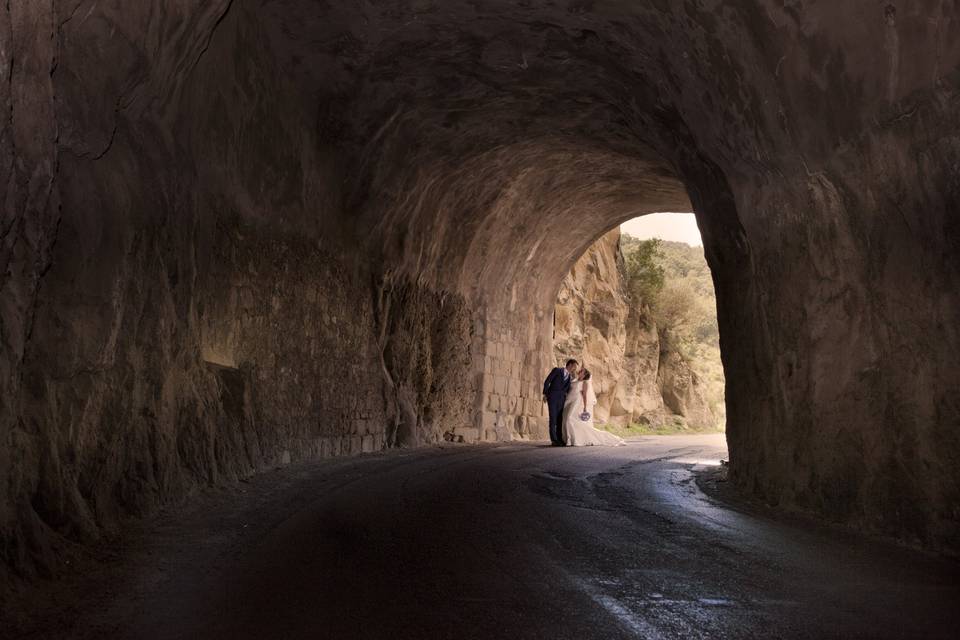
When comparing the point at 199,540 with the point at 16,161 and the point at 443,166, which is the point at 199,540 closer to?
the point at 16,161

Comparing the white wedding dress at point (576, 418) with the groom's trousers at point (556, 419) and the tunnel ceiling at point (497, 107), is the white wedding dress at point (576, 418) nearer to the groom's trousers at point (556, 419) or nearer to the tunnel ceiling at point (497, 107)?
the groom's trousers at point (556, 419)

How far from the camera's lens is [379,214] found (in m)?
13.3

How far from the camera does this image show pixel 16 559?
156 inches

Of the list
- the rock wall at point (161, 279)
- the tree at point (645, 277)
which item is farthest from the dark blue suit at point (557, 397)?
the tree at point (645, 277)

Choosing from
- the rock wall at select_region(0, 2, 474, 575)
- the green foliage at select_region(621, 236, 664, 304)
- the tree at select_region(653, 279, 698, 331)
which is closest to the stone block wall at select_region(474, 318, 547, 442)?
the rock wall at select_region(0, 2, 474, 575)

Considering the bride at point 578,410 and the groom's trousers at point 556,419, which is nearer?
the bride at point 578,410

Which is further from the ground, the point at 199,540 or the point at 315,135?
the point at 315,135

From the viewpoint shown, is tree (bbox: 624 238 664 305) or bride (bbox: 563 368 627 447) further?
tree (bbox: 624 238 664 305)

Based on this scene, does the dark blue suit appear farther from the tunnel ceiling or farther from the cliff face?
the cliff face

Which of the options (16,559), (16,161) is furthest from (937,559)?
(16,161)

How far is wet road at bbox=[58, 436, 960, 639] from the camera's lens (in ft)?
11.2

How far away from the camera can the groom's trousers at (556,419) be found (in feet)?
56.3

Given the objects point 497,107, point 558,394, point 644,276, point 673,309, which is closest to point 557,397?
point 558,394

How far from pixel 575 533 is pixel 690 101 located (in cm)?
495
